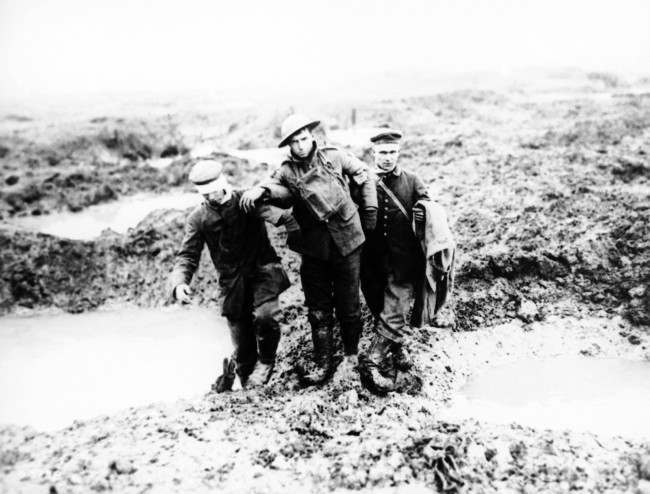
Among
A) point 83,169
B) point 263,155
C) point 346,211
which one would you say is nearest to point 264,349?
point 346,211

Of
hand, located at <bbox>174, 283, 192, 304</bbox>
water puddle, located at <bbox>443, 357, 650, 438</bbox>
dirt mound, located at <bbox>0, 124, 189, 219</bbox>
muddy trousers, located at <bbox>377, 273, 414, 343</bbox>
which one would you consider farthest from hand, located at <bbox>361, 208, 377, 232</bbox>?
dirt mound, located at <bbox>0, 124, 189, 219</bbox>

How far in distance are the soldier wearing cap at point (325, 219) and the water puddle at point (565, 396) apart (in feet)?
3.44

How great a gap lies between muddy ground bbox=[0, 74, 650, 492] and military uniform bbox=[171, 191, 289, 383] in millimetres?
467

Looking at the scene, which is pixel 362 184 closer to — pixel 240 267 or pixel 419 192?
pixel 419 192

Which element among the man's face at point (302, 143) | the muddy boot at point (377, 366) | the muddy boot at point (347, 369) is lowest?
the muddy boot at point (347, 369)

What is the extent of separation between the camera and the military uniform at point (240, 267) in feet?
11.2

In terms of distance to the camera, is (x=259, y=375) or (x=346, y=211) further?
(x=259, y=375)

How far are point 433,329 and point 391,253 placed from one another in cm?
126

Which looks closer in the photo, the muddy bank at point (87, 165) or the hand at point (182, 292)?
the hand at point (182, 292)

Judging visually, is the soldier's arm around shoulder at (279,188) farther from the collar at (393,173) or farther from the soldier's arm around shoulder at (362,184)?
the collar at (393,173)

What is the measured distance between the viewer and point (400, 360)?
→ 3.99 meters

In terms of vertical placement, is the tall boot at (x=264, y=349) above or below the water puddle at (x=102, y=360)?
above

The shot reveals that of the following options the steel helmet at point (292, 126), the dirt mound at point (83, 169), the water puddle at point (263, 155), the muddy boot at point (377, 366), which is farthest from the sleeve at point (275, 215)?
the dirt mound at point (83, 169)

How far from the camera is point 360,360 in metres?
3.84
